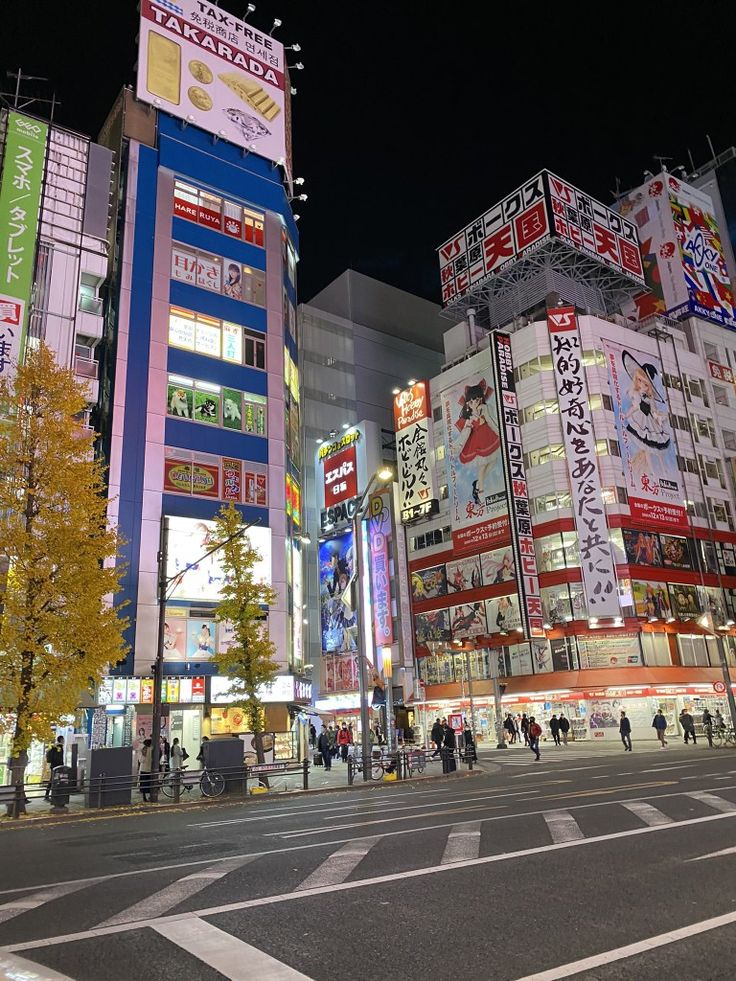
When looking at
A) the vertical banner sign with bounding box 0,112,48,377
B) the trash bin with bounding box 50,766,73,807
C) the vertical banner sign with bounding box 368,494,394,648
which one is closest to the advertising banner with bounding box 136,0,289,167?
the vertical banner sign with bounding box 0,112,48,377

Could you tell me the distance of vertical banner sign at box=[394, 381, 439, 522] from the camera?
58906 mm

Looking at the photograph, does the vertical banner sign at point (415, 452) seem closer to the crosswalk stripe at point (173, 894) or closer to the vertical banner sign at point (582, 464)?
the vertical banner sign at point (582, 464)

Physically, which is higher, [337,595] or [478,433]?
[478,433]

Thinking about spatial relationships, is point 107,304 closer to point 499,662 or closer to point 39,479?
point 39,479

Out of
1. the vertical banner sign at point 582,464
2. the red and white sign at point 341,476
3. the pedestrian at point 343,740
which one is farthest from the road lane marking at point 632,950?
the red and white sign at point 341,476

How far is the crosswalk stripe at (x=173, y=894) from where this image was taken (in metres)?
6.08

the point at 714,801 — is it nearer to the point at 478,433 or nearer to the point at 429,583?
the point at 478,433

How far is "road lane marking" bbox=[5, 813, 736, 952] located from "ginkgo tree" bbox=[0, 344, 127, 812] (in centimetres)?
1497

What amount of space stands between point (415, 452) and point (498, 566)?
43.6 ft

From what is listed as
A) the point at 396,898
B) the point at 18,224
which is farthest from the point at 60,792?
the point at 18,224

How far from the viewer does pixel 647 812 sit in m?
11.3

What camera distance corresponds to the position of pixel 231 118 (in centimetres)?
4778

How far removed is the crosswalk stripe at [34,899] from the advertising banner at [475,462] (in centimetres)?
4661

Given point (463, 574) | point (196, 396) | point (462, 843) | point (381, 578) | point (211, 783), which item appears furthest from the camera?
point (381, 578)
